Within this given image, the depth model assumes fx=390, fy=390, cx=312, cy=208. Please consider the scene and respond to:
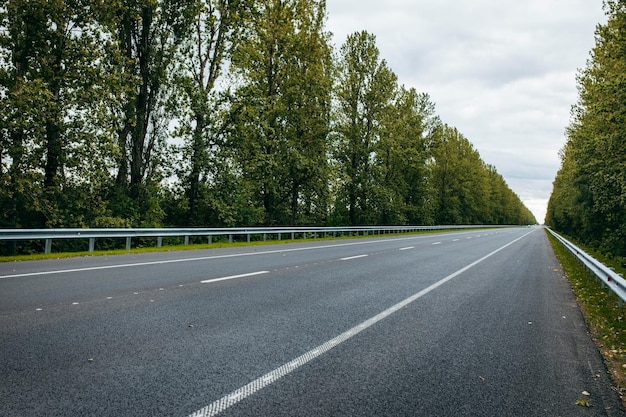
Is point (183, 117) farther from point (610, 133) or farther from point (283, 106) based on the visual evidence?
point (610, 133)

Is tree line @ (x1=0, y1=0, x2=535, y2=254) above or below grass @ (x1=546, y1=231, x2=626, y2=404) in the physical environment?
above

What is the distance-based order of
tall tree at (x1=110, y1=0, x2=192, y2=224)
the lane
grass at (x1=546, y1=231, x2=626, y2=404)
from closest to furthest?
grass at (x1=546, y1=231, x2=626, y2=404) → the lane → tall tree at (x1=110, y1=0, x2=192, y2=224)

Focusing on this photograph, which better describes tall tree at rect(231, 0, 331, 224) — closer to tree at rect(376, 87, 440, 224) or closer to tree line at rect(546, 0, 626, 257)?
tree at rect(376, 87, 440, 224)

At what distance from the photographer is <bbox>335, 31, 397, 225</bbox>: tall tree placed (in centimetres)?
3859

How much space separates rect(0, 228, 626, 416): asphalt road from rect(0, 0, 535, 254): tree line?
11.2m

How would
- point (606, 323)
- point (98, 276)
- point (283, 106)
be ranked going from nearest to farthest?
point (606, 323) → point (98, 276) → point (283, 106)

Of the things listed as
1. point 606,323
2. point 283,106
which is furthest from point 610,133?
point 283,106

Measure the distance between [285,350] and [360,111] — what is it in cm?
3794

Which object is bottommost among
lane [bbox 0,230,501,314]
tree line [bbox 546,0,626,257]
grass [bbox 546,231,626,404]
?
grass [bbox 546,231,626,404]

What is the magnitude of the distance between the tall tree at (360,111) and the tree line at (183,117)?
14 centimetres

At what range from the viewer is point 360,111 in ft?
131

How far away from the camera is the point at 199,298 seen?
6.41 meters

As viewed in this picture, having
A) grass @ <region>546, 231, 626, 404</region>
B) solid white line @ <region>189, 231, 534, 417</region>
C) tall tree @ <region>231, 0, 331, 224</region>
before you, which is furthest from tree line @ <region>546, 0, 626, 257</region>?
tall tree @ <region>231, 0, 331, 224</region>

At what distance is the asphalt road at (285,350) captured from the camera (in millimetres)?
3021
